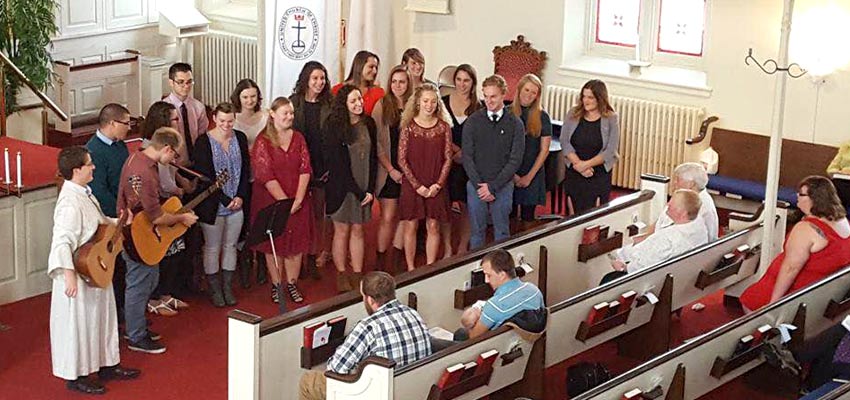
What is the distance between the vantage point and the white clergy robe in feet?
22.6

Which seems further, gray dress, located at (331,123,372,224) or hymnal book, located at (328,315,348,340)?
gray dress, located at (331,123,372,224)

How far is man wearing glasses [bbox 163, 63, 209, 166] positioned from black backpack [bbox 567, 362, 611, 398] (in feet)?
9.45

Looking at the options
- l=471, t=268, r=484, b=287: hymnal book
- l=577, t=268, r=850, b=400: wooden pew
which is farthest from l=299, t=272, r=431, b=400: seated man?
l=471, t=268, r=484, b=287: hymnal book

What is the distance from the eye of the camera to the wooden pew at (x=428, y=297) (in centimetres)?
643

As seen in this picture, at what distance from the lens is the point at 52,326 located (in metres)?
7.11

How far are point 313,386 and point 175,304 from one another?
2342 mm

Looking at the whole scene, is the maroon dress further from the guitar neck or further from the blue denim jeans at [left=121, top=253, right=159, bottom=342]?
the blue denim jeans at [left=121, top=253, right=159, bottom=342]

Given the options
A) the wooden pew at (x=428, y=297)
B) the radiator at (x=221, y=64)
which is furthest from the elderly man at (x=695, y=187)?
the radiator at (x=221, y=64)

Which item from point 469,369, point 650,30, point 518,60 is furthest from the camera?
point 518,60

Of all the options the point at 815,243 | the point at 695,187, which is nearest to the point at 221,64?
the point at 695,187

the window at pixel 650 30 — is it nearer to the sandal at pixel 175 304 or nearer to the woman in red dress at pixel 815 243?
the woman in red dress at pixel 815 243

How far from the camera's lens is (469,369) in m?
6.39

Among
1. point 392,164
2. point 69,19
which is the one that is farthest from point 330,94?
point 69,19

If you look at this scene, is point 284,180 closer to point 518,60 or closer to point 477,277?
point 477,277
